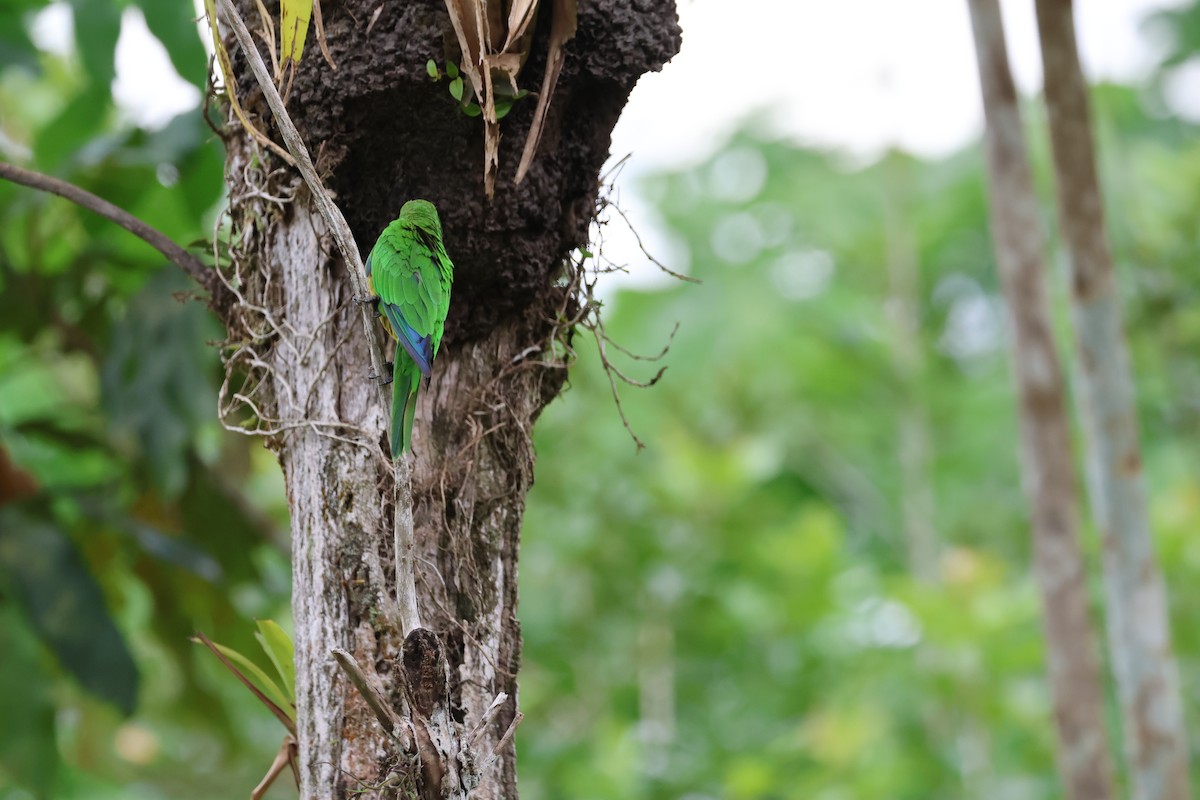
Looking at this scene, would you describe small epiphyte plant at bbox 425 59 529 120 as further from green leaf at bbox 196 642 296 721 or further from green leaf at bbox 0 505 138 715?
green leaf at bbox 0 505 138 715

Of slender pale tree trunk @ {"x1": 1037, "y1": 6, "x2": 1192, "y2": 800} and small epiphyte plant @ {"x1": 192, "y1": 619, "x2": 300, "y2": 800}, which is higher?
slender pale tree trunk @ {"x1": 1037, "y1": 6, "x2": 1192, "y2": 800}

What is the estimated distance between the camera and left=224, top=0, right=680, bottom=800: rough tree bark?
5.63ft

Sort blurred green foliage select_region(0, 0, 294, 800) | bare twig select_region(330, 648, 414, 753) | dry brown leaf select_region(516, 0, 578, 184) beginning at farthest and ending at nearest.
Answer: blurred green foliage select_region(0, 0, 294, 800)
dry brown leaf select_region(516, 0, 578, 184)
bare twig select_region(330, 648, 414, 753)

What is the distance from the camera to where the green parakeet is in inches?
68.6

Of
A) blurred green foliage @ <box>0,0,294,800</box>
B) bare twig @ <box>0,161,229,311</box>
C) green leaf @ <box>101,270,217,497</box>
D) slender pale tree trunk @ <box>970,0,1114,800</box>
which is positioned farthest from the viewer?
slender pale tree trunk @ <box>970,0,1114,800</box>

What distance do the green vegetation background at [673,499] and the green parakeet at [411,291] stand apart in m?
0.41

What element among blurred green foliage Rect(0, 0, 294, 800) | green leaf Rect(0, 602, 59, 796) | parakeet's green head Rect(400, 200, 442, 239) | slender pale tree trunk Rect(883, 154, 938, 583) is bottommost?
green leaf Rect(0, 602, 59, 796)

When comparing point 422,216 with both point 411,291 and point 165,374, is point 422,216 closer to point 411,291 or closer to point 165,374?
point 411,291

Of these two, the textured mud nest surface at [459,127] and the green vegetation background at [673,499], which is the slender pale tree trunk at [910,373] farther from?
the textured mud nest surface at [459,127]

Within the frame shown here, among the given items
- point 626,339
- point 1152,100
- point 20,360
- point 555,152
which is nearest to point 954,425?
point 626,339

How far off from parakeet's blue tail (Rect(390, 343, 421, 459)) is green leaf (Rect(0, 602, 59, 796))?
208 cm

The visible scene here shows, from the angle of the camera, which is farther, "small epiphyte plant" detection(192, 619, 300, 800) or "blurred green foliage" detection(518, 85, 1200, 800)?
"blurred green foliage" detection(518, 85, 1200, 800)

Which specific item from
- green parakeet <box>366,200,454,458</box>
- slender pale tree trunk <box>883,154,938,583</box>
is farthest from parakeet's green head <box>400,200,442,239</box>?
slender pale tree trunk <box>883,154,938,583</box>

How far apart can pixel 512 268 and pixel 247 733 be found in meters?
6.21
